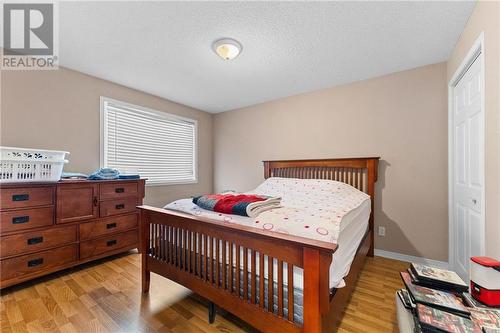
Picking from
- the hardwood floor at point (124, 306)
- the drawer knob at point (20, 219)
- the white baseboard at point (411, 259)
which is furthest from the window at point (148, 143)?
the white baseboard at point (411, 259)

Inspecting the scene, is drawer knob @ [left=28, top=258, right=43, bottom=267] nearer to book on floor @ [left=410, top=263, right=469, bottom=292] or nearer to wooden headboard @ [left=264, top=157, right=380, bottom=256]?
wooden headboard @ [left=264, top=157, right=380, bottom=256]

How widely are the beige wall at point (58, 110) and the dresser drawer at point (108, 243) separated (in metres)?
0.94

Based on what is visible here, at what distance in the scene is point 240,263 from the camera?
1.35 metres

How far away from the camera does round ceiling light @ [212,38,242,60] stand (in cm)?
202

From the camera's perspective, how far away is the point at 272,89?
3.21 meters

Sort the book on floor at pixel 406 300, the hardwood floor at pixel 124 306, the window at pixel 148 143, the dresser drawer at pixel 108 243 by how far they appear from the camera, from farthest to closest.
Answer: the window at pixel 148 143 → the dresser drawer at pixel 108 243 → the hardwood floor at pixel 124 306 → the book on floor at pixel 406 300

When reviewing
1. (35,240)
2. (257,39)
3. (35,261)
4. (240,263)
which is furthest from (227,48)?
(35,261)

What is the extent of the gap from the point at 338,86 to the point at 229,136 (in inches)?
82.8

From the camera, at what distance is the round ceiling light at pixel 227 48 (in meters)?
2.02

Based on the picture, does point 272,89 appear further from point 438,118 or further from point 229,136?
point 438,118

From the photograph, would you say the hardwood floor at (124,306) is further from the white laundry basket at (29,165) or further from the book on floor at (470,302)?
the white laundry basket at (29,165)

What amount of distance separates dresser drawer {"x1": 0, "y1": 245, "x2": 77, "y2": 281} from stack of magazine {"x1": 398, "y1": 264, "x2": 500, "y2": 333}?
287cm

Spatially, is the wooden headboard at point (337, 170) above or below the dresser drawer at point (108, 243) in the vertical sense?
above

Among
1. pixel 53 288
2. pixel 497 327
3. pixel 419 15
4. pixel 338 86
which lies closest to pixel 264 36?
pixel 419 15
